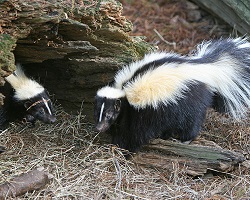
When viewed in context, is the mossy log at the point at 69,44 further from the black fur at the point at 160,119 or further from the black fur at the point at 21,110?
the black fur at the point at 160,119

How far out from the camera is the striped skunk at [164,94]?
5.20 meters

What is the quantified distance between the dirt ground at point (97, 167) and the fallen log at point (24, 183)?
6 centimetres

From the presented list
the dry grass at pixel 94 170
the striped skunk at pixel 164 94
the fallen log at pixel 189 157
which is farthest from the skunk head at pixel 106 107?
the fallen log at pixel 189 157

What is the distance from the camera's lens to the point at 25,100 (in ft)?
19.2

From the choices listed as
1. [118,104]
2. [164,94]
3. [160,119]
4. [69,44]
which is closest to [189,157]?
[160,119]

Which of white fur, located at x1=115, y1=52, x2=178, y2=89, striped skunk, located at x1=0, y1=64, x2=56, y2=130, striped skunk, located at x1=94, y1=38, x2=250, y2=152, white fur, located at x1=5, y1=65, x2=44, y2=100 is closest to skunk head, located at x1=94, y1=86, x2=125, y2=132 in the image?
striped skunk, located at x1=94, y1=38, x2=250, y2=152

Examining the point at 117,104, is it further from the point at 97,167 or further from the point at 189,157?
the point at 189,157

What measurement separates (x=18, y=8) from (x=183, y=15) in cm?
499

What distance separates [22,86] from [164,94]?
1.73m

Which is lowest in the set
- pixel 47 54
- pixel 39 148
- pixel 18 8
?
pixel 39 148

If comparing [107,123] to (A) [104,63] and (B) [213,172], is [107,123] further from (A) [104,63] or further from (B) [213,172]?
(B) [213,172]

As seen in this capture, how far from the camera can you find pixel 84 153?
5402 mm

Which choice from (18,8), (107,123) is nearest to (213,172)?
(107,123)

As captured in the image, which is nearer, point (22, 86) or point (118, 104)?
point (118, 104)
